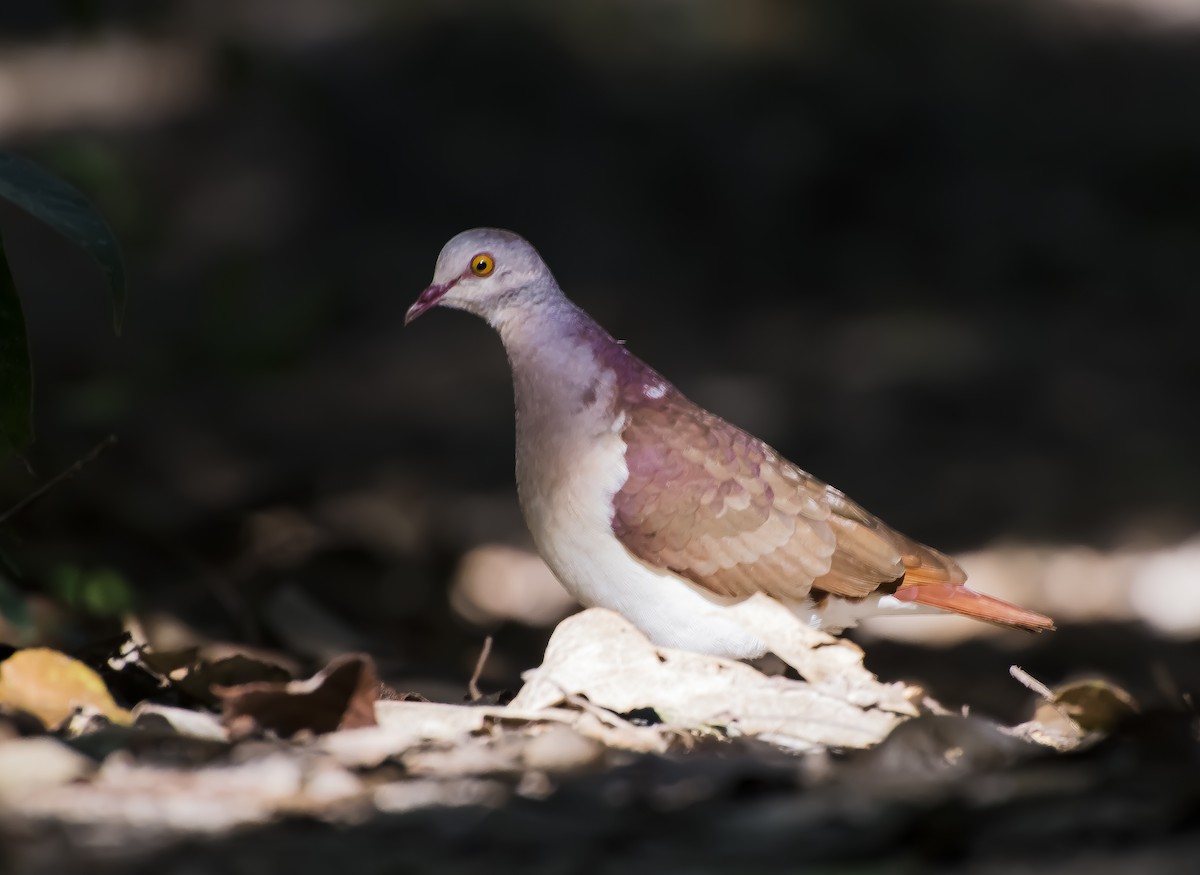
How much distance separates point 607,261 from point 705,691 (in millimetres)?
7458

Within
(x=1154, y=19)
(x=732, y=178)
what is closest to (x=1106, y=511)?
(x=732, y=178)

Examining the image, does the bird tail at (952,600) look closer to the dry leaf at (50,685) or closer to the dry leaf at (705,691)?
the dry leaf at (705,691)

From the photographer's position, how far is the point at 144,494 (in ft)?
20.7

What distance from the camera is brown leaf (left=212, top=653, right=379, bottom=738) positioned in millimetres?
2416

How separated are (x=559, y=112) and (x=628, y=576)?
26.4 ft

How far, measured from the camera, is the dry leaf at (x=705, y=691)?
2.73 meters

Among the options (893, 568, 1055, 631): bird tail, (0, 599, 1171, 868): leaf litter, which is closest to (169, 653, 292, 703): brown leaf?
(0, 599, 1171, 868): leaf litter

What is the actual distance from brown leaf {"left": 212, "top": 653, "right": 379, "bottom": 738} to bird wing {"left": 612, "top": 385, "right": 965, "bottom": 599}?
108cm

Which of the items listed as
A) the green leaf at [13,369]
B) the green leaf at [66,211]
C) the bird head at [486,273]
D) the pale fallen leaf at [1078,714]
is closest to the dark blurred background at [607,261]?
the bird head at [486,273]

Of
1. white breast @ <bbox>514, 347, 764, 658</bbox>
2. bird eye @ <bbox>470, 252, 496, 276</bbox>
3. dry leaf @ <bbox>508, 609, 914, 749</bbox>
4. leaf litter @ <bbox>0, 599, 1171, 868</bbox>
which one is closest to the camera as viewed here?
leaf litter @ <bbox>0, 599, 1171, 868</bbox>

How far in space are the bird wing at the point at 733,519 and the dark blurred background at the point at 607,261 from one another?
1921mm

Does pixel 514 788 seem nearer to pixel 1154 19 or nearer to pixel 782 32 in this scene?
pixel 782 32

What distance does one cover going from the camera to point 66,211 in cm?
282

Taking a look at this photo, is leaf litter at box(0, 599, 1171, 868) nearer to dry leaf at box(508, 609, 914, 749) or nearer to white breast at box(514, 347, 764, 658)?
dry leaf at box(508, 609, 914, 749)
